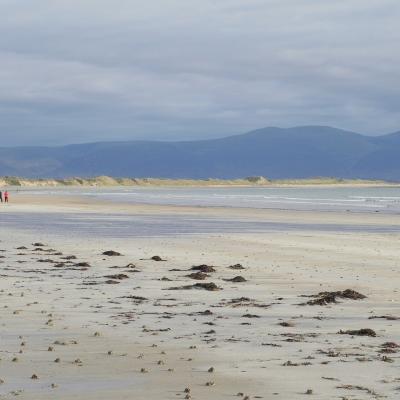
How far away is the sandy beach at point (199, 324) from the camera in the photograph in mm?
9242

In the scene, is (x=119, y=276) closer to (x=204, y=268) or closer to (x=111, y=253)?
(x=204, y=268)

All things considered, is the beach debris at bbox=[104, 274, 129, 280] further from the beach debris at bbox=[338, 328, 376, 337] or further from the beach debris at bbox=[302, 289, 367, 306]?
the beach debris at bbox=[338, 328, 376, 337]

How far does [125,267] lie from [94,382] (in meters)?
12.1

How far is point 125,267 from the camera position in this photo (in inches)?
840

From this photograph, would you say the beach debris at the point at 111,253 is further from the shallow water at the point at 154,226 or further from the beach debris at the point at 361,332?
the beach debris at the point at 361,332

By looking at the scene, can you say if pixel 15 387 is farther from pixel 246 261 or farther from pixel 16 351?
pixel 246 261

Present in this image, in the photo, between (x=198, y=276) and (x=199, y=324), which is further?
(x=198, y=276)

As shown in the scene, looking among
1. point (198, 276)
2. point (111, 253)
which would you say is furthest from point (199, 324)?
point (111, 253)

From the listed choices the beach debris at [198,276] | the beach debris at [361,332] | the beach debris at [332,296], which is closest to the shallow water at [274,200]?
the beach debris at [198,276]

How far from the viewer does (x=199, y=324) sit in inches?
514

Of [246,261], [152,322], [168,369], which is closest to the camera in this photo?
[168,369]

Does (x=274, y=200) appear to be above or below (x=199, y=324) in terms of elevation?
above

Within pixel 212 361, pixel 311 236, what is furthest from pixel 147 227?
pixel 212 361

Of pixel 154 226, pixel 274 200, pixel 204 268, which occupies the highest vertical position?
A: pixel 274 200
